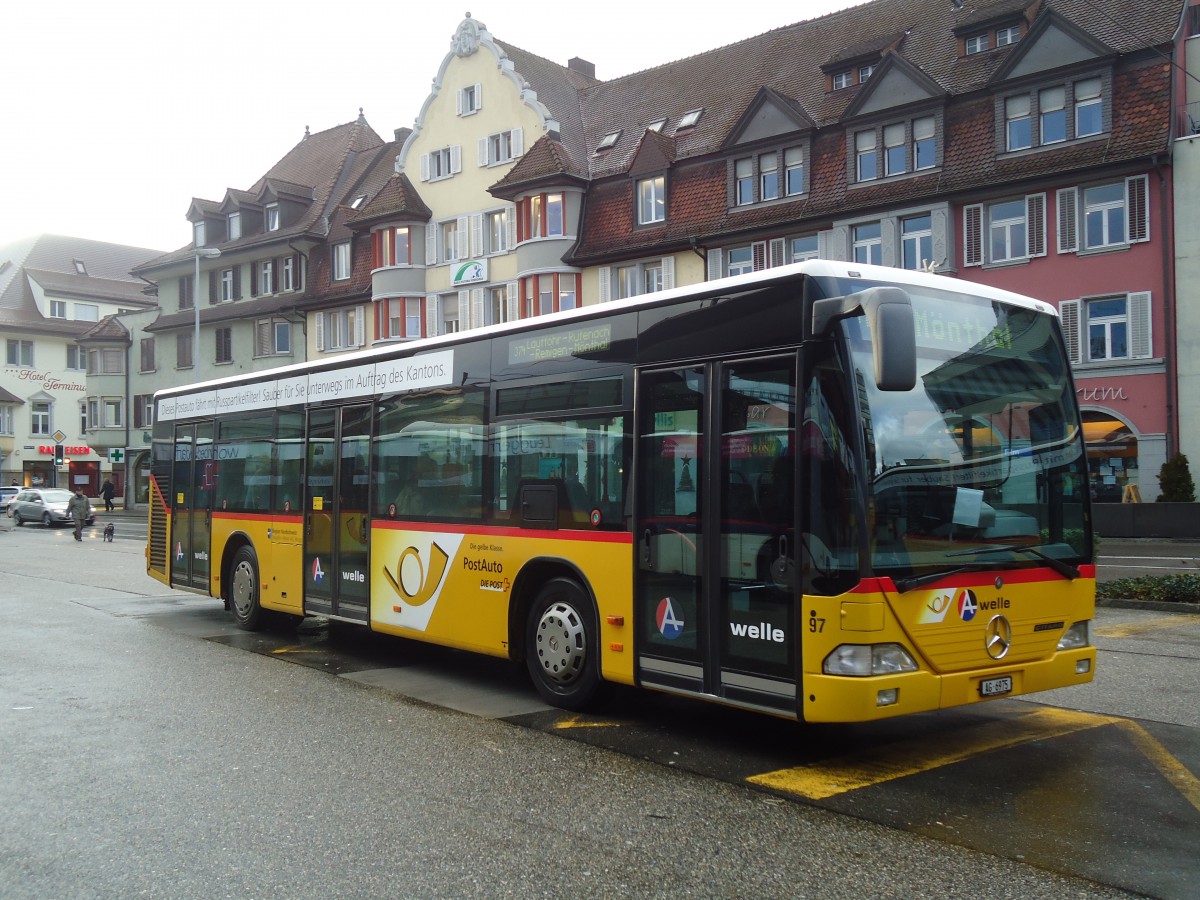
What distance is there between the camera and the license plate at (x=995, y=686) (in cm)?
680

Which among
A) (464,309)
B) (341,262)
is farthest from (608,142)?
(341,262)

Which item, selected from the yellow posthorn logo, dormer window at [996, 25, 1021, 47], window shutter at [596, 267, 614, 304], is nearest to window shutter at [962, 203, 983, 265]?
dormer window at [996, 25, 1021, 47]

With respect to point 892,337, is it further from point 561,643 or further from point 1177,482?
point 1177,482

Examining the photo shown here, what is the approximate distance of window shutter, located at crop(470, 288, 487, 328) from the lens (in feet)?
141

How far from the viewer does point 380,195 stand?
46250mm

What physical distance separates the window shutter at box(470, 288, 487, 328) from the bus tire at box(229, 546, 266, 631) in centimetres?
2945

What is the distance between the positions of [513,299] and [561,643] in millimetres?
34241

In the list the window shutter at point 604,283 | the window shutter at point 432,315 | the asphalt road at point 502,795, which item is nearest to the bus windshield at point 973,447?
the asphalt road at point 502,795

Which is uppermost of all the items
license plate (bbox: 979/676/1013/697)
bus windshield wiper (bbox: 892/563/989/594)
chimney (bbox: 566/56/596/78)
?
chimney (bbox: 566/56/596/78)

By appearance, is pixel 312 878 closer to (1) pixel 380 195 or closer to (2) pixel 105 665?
(2) pixel 105 665

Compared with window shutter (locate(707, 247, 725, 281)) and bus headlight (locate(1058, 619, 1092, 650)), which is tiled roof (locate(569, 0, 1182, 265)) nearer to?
window shutter (locate(707, 247, 725, 281))

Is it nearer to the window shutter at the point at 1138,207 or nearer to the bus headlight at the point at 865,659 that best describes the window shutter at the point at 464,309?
the window shutter at the point at 1138,207

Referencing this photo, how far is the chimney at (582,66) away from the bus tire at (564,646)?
139 feet

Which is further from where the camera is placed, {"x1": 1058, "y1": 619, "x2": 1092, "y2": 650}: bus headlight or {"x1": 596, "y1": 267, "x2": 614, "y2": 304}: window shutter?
{"x1": 596, "y1": 267, "x2": 614, "y2": 304}: window shutter
